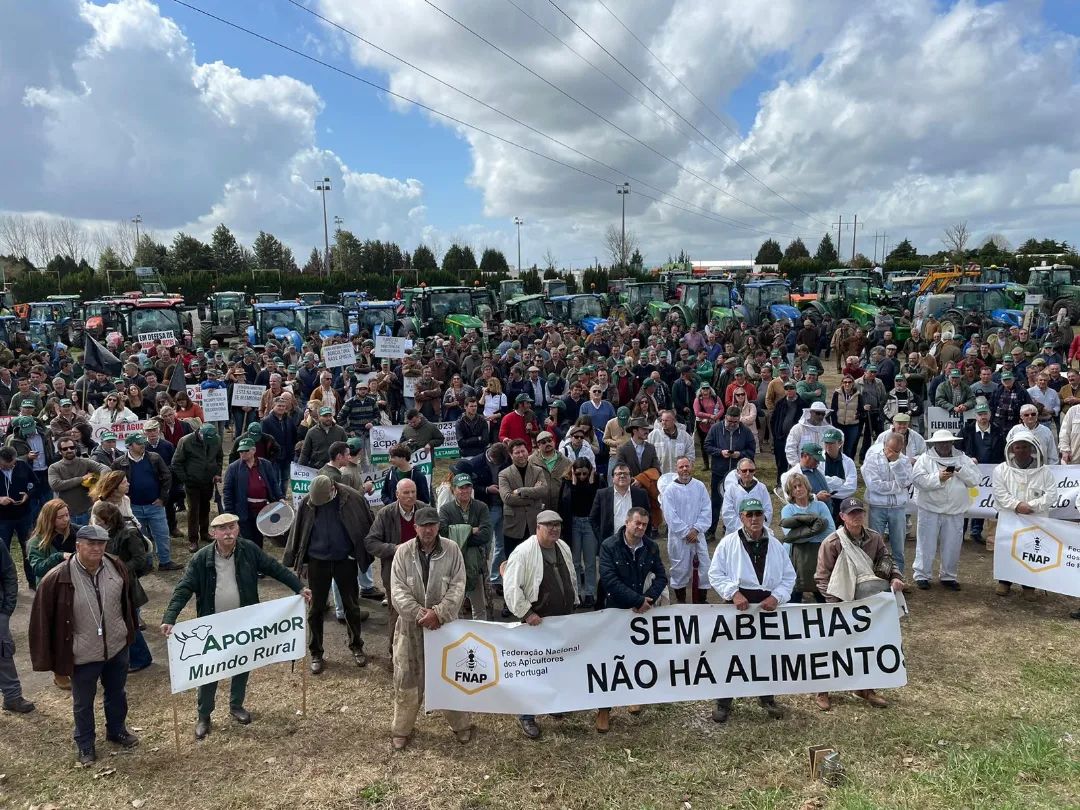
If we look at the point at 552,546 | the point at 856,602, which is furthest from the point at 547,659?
the point at 856,602

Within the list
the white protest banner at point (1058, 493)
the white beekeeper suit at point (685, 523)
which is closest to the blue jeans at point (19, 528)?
the white beekeeper suit at point (685, 523)

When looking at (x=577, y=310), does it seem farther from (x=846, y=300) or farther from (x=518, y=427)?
(x=518, y=427)

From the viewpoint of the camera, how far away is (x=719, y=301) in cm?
2708

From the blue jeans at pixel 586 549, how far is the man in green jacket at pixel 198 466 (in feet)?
15.1

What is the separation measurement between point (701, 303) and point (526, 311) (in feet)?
20.5

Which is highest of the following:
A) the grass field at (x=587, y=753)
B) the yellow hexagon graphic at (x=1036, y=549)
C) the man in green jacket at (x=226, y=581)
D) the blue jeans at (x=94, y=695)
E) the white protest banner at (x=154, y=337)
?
the white protest banner at (x=154, y=337)

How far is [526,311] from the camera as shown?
27391mm

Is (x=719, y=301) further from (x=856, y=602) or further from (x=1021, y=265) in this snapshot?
(x=1021, y=265)

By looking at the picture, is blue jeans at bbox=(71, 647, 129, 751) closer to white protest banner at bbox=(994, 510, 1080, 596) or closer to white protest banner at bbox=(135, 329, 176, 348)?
white protest banner at bbox=(994, 510, 1080, 596)

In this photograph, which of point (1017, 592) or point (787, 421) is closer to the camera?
point (1017, 592)

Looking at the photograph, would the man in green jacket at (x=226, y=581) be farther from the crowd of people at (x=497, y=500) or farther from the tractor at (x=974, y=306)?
the tractor at (x=974, y=306)

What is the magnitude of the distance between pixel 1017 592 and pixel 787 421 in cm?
327

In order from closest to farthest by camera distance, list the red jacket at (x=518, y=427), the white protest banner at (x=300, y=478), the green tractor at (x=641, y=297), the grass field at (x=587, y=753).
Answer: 1. the grass field at (x=587, y=753)
2. the white protest banner at (x=300, y=478)
3. the red jacket at (x=518, y=427)
4. the green tractor at (x=641, y=297)

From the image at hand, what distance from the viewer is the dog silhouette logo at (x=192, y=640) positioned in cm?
549
